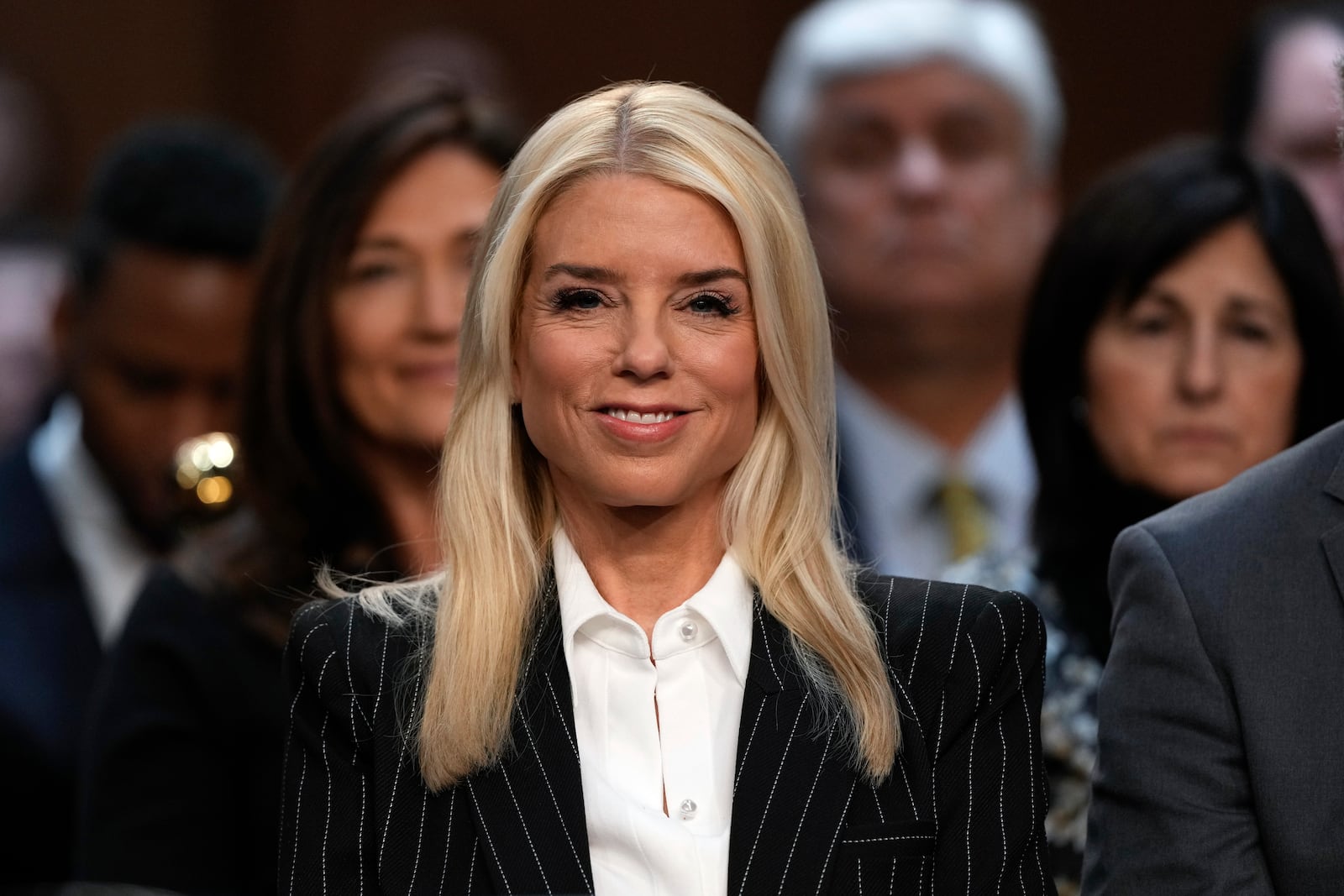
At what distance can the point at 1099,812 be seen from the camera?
2051 mm

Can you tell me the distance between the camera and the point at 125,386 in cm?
364

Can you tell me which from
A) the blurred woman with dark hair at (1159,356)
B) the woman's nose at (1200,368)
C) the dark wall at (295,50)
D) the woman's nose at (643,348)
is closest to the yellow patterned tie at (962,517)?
the blurred woman with dark hair at (1159,356)

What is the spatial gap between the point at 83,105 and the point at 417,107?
2.96 m

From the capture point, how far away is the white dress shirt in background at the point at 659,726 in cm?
188

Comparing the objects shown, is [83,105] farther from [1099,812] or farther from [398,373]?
[1099,812]

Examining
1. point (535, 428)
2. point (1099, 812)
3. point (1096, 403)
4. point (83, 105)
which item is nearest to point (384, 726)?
point (535, 428)

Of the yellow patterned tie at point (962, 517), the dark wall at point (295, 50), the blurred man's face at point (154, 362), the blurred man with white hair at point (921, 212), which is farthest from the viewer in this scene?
the dark wall at point (295, 50)

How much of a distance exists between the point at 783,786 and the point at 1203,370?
4.06ft

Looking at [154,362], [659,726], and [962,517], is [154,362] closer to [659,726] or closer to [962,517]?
[962,517]

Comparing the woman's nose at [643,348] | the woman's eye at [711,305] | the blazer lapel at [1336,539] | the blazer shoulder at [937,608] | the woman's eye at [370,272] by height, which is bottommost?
the blazer shoulder at [937,608]

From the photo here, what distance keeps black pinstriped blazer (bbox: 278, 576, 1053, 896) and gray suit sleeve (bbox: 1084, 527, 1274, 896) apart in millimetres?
100

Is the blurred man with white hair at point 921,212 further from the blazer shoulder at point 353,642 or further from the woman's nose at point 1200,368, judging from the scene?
the blazer shoulder at point 353,642

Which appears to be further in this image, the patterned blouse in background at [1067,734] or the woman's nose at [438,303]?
the woman's nose at [438,303]

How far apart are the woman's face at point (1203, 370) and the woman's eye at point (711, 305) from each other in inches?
43.8
